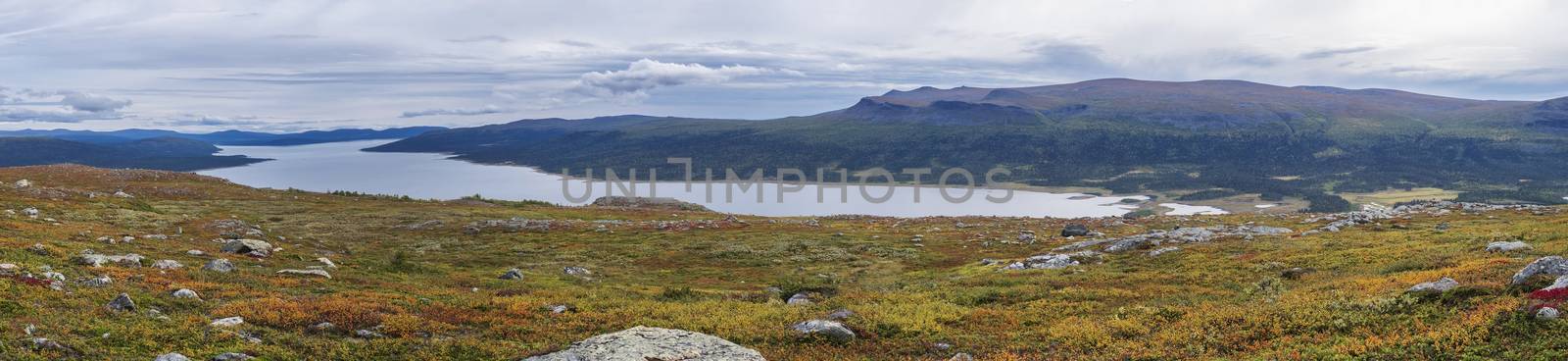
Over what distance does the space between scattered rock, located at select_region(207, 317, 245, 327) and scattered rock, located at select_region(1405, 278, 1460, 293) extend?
3007cm

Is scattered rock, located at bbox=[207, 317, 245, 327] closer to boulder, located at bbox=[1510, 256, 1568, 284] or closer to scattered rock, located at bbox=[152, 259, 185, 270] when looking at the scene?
scattered rock, located at bbox=[152, 259, 185, 270]

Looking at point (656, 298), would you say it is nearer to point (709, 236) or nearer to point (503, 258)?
point (503, 258)

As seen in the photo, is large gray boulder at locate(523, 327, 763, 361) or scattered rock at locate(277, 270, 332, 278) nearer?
large gray boulder at locate(523, 327, 763, 361)

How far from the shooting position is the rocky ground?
663 inches

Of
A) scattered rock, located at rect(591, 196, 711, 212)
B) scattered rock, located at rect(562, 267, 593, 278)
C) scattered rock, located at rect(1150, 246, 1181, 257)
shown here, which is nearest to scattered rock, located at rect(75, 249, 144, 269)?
scattered rock, located at rect(562, 267, 593, 278)

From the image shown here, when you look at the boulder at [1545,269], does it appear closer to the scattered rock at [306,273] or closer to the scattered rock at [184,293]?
the scattered rock at [184,293]

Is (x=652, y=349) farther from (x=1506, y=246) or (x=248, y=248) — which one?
(x=1506, y=246)

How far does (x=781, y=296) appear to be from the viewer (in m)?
29.7

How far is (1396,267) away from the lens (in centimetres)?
2881

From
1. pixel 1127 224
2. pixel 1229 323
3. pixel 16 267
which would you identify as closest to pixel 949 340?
pixel 1229 323

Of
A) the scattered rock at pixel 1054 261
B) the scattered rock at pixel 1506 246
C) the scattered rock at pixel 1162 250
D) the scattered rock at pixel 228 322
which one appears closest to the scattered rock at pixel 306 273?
the scattered rock at pixel 228 322

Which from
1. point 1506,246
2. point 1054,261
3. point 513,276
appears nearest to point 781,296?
point 513,276

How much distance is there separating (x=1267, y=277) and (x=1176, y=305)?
768cm

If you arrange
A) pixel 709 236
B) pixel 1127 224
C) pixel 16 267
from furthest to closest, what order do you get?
1. pixel 1127 224
2. pixel 709 236
3. pixel 16 267
